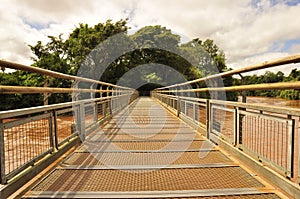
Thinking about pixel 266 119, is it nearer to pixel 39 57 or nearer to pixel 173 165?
pixel 173 165

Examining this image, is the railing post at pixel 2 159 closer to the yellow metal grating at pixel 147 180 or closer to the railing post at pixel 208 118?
the yellow metal grating at pixel 147 180

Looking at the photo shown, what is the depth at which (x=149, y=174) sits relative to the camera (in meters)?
2.09

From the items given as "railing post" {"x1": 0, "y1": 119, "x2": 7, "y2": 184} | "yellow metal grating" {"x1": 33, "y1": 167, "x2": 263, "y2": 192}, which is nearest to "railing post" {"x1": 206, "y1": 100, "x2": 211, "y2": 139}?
"yellow metal grating" {"x1": 33, "y1": 167, "x2": 263, "y2": 192}

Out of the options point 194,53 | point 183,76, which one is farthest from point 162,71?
point 194,53

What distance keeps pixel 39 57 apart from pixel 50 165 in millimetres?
20617

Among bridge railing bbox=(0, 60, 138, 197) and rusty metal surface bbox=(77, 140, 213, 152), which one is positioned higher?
bridge railing bbox=(0, 60, 138, 197)

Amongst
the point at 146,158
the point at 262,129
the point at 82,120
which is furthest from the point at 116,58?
the point at 262,129

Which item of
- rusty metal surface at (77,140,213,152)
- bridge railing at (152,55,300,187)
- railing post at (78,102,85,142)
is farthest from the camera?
railing post at (78,102,85,142)

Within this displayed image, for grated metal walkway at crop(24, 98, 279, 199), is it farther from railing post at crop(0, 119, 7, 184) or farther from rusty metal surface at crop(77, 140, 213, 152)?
railing post at crop(0, 119, 7, 184)

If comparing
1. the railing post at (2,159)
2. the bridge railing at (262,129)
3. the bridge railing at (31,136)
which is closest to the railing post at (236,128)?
the bridge railing at (262,129)

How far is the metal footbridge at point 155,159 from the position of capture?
66.4 inches

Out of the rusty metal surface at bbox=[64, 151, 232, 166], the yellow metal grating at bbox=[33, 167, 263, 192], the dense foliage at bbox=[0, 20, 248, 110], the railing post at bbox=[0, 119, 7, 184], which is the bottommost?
the yellow metal grating at bbox=[33, 167, 263, 192]

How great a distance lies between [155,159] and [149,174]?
1.45ft

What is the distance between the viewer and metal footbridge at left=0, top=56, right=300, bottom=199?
66.4 inches
